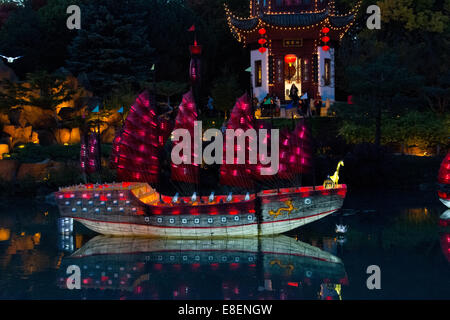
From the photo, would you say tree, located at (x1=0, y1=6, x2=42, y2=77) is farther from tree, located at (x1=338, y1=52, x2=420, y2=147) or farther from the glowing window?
tree, located at (x1=338, y1=52, x2=420, y2=147)

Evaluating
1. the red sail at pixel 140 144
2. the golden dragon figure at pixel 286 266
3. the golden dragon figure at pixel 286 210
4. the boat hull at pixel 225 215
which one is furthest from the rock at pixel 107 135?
the golden dragon figure at pixel 286 266

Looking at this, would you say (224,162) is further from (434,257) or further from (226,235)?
(434,257)

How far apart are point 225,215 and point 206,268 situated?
144 inches

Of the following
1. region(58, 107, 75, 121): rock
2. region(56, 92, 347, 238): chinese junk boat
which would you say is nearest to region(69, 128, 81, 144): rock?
region(58, 107, 75, 121): rock

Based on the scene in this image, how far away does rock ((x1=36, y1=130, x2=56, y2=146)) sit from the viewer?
42062 millimetres

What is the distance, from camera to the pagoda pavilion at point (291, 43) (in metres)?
45.9

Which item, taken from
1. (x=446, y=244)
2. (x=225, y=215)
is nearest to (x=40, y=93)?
(x=225, y=215)

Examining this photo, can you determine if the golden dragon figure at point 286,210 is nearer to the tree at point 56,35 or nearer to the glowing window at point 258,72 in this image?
the glowing window at point 258,72

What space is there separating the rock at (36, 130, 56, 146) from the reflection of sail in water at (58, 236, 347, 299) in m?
→ 19.9

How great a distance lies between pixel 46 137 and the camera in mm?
42156

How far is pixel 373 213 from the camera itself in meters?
28.5

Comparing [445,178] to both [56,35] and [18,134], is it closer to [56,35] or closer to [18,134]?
[18,134]

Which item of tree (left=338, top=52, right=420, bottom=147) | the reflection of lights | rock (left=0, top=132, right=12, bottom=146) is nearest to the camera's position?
the reflection of lights

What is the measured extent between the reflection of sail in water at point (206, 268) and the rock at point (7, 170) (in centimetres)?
1462
